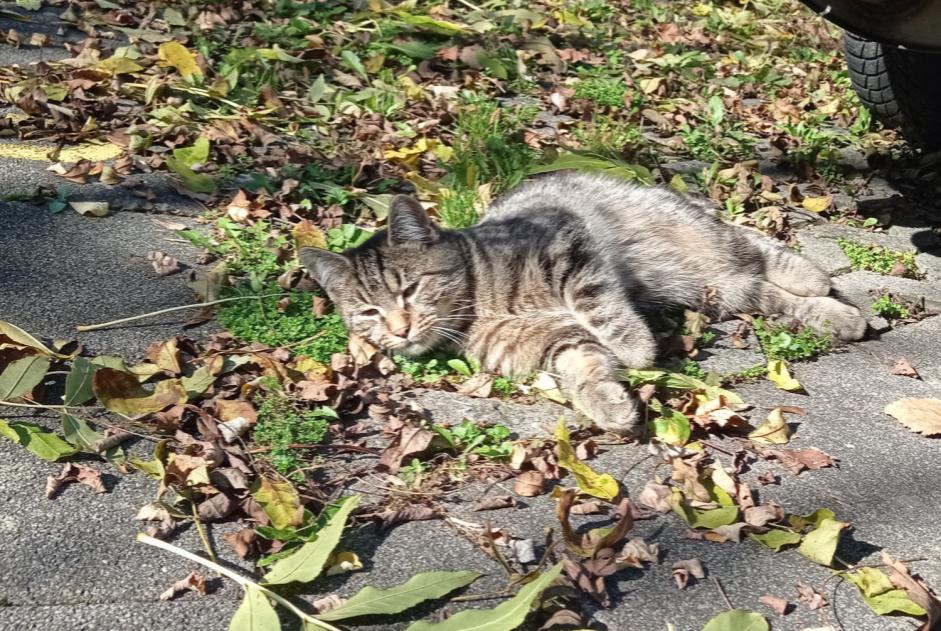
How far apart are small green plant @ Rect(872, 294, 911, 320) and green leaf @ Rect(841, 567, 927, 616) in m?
1.85

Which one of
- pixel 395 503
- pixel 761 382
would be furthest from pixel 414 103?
pixel 395 503

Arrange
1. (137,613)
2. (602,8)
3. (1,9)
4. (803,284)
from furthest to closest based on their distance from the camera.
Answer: (602,8), (1,9), (803,284), (137,613)

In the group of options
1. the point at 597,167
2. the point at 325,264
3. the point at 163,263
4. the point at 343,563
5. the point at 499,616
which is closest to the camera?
the point at 499,616

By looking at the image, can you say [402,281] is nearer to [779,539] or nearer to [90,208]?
[90,208]

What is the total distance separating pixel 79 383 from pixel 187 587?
3.17ft

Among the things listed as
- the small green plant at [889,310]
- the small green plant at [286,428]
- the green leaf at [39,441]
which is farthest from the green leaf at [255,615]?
the small green plant at [889,310]

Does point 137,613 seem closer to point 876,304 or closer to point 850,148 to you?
point 876,304

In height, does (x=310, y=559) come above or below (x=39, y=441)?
above

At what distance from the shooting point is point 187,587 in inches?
95.1

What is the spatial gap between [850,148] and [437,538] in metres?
4.25

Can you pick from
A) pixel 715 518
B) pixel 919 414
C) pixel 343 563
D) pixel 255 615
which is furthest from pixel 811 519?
pixel 255 615

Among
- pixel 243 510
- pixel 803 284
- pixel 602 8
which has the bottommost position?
pixel 243 510

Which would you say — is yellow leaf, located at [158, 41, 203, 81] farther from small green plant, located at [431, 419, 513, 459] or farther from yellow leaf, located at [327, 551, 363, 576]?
yellow leaf, located at [327, 551, 363, 576]

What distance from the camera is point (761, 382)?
11.8 ft
